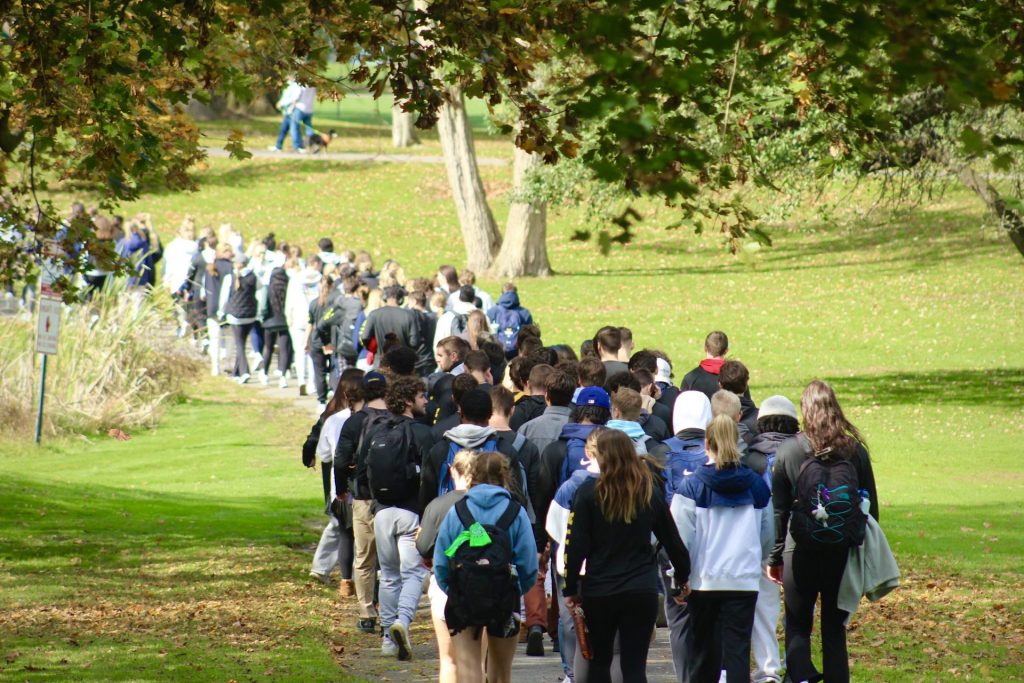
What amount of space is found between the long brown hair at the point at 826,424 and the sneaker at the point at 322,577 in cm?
568

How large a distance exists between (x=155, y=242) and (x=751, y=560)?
72.9ft

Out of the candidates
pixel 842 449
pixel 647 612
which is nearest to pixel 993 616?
pixel 842 449

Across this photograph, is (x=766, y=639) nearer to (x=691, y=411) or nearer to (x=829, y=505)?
(x=829, y=505)

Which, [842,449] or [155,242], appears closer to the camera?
[842,449]

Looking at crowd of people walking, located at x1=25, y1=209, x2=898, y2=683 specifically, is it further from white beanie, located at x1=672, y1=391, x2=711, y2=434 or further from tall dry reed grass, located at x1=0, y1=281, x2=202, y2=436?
tall dry reed grass, located at x1=0, y1=281, x2=202, y2=436

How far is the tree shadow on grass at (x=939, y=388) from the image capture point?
2477 centimetres

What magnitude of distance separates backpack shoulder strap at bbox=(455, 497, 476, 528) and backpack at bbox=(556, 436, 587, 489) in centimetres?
140

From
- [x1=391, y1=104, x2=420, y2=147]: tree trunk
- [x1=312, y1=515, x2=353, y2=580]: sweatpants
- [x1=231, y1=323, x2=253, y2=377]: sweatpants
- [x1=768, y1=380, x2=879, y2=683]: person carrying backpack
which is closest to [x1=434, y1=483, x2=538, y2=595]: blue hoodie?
[x1=768, y1=380, x2=879, y2=683]: person carrying backpack

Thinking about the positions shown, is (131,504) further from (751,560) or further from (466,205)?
(466,205)

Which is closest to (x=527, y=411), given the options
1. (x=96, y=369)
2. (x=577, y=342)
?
(x=96, y=369)

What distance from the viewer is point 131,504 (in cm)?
1619

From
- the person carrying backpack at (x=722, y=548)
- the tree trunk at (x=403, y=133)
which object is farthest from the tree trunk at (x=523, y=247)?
the person carrying backpack at (x=722, y=548)

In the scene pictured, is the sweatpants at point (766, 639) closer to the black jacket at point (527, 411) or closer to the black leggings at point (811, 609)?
the black leggings at point (811, 609)

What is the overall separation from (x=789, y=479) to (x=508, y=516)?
1727 mm
